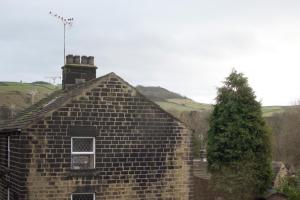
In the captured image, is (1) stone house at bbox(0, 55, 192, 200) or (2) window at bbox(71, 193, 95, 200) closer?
(1) stone house at bbox(0, 55, 192, 200)

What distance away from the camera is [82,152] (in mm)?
22125

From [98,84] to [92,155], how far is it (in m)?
3.17

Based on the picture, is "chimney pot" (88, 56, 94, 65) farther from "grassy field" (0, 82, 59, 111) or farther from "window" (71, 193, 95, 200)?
"grassy field" (0, 82, 59, 111)

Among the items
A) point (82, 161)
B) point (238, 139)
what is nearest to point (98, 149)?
point (82, 161)

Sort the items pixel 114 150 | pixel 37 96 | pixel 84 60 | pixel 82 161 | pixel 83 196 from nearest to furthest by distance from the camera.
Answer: pixel 83 196 → pixel 82 161 → pixel 114 150 → pixel 84 60 → pixel 37 96

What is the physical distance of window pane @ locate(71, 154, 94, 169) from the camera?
22.1m

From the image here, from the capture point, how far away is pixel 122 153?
22859 mm

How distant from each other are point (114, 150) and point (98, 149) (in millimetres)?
764

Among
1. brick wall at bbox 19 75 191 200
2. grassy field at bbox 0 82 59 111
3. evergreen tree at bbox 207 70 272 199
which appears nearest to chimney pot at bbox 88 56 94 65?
brick wall at bbox 19 75 191 200

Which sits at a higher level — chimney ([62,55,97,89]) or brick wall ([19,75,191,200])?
chimney ([62,55,97,89])

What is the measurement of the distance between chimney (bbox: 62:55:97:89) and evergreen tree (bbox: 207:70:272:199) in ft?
43.9

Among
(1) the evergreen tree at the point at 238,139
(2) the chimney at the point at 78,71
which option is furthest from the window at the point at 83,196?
(1) the evergreen tree at the point at 238,139

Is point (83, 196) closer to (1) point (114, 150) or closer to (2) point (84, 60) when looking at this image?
(1) point (114, 150)

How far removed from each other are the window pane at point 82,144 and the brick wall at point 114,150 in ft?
1.06
